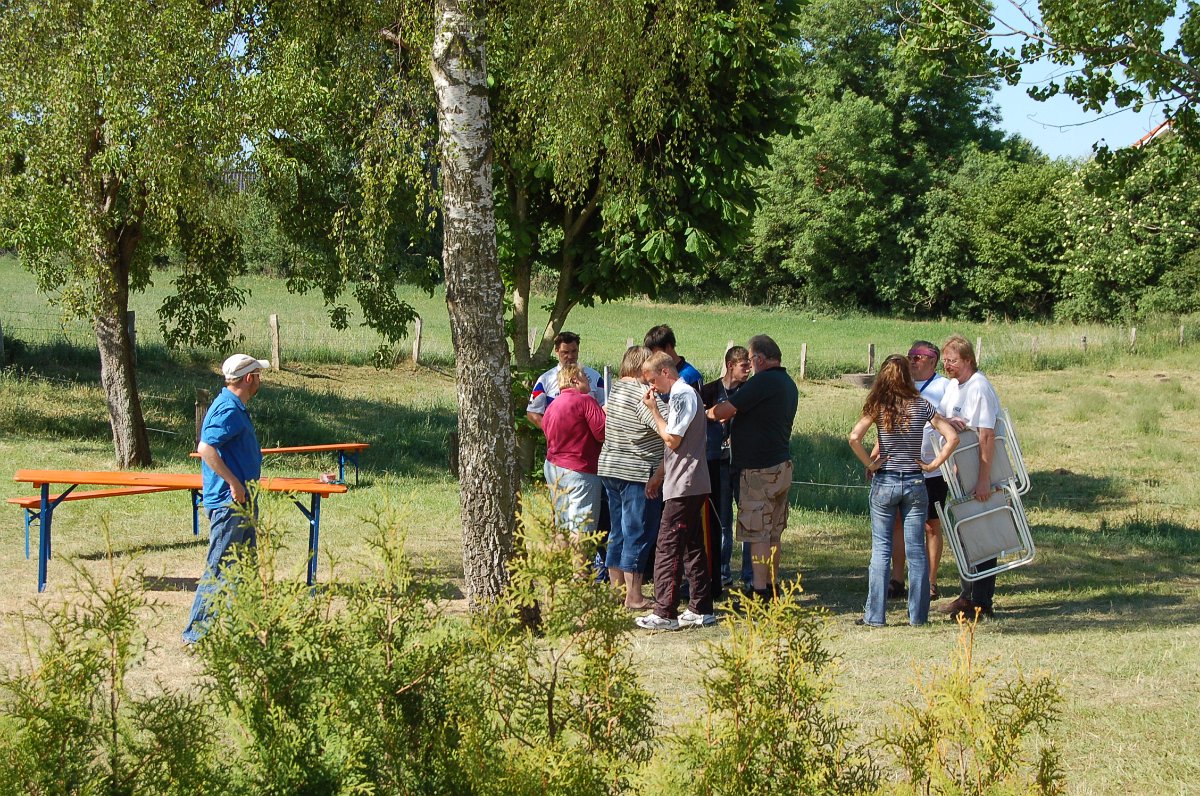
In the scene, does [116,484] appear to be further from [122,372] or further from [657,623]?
[122,372]

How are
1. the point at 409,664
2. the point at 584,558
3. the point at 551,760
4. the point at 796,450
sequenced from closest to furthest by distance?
the point at 551,760, the point at 409,664, the point at 584,558, the point at 796,450

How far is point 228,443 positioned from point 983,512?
4.87 meters

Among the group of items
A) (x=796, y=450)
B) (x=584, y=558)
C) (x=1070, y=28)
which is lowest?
(x=796, y=450)

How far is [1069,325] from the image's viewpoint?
4950cm

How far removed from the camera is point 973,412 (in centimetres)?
752

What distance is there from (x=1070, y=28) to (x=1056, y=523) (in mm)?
5746

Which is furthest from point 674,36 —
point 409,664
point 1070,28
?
point 409,664

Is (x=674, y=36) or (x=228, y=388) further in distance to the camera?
(x=674, y=36)

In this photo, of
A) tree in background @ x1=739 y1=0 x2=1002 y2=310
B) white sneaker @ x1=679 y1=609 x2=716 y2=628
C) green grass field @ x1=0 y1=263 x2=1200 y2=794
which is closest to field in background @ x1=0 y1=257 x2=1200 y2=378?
green grass field @ x1=0 y1=263 x2=1200 y2=794

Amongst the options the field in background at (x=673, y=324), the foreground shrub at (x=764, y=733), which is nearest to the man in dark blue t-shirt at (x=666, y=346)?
the foreground shrub at (x=764, y=733)

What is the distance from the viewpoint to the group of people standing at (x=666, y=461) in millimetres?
7262

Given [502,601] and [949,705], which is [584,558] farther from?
[949,705]

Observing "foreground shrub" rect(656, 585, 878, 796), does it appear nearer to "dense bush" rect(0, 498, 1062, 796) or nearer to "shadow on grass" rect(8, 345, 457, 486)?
"dense bush" rect(0, 498, 1062, 796)

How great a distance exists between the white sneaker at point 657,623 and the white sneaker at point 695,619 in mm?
75
